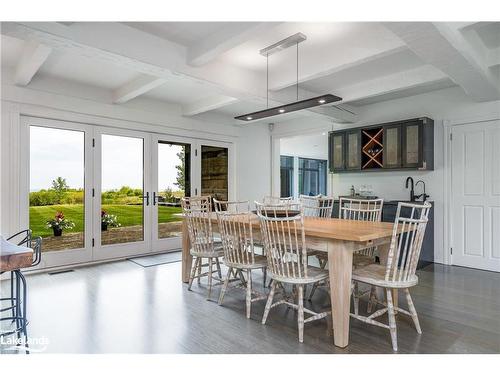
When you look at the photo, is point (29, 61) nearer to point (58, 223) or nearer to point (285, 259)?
point (58, 223)

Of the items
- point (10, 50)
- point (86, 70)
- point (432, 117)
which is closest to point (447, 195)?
point (432, 117)

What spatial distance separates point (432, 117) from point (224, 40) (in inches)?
144

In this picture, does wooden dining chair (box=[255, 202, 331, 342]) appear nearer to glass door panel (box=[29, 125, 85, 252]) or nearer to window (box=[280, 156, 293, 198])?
glass door panel (box=[29, 125, 85, 252])

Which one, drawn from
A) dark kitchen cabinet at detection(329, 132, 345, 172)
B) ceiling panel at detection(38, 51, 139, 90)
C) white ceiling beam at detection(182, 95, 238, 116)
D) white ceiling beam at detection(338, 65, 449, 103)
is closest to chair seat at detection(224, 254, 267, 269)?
white ceiling beam at detection(182, 95, 238, 116)

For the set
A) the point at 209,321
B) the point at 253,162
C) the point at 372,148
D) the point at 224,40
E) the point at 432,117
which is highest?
the point at 224,40

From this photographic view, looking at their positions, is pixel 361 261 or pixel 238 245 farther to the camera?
pixel 238 245

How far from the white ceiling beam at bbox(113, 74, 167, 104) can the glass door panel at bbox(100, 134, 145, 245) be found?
65 centimetres

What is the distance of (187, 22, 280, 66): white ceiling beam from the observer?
8.25ft

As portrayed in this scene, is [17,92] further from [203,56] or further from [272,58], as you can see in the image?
[272,58]

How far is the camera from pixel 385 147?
5207mm

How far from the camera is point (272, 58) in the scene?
12.1 ft

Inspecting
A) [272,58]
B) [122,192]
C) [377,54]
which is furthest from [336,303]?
[122,192]

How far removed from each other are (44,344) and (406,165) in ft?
15.9

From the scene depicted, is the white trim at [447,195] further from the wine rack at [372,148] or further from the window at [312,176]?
the window at [312,176]
